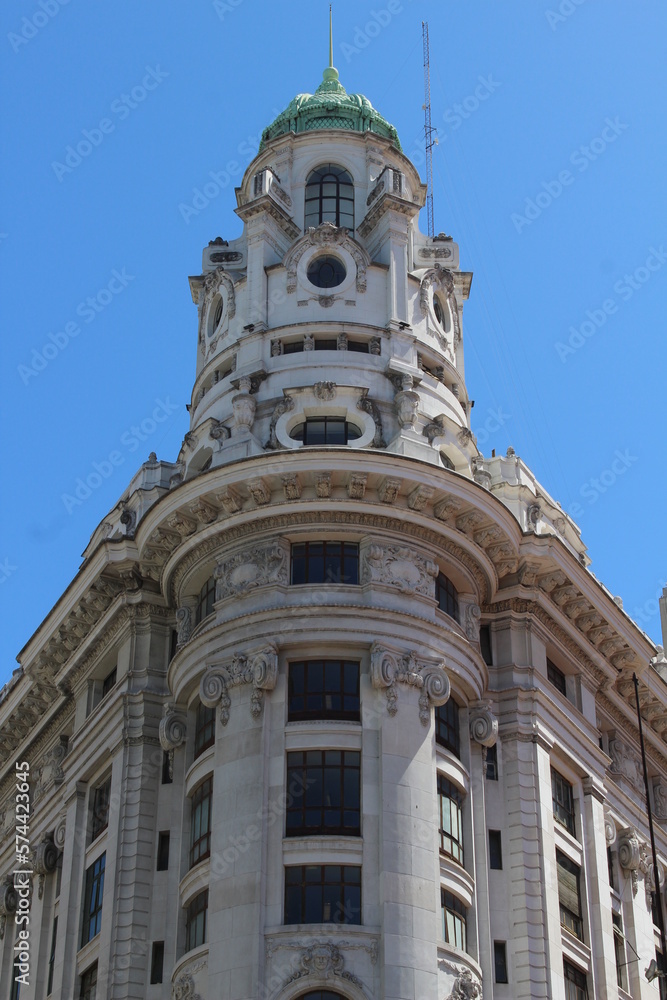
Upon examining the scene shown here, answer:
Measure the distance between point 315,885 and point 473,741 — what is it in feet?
28.2

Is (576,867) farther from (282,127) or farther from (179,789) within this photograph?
(282,127)

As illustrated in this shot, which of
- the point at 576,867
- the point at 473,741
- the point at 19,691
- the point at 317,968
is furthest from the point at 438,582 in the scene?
the point at 19,691

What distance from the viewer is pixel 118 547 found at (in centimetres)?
5466

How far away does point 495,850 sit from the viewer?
49812 millimetres

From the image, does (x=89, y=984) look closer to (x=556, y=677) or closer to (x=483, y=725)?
(x=483, y=725)

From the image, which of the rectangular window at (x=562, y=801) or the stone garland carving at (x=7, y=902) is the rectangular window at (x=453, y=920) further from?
the stone garland carving at (x=7, y=902)

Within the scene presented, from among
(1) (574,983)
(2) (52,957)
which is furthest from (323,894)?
(2) (52,957)

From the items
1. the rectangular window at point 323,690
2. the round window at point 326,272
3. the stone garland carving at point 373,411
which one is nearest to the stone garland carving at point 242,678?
the rectangular window at point 323,690

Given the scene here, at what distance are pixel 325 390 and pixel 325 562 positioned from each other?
6.61m

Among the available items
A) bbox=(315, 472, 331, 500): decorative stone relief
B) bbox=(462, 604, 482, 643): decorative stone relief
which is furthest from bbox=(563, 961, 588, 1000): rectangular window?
bbox=(315, 472, 331, 500): decorative stone relief

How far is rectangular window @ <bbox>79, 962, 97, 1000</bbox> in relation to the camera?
49916 mm

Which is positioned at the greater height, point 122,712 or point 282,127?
point 282,127

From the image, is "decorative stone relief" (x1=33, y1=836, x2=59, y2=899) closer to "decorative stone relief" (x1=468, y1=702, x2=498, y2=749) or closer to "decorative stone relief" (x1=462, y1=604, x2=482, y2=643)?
"decorative stone relief" (x1=468, y1=702, x2=498, y2=749)

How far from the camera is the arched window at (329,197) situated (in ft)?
204
